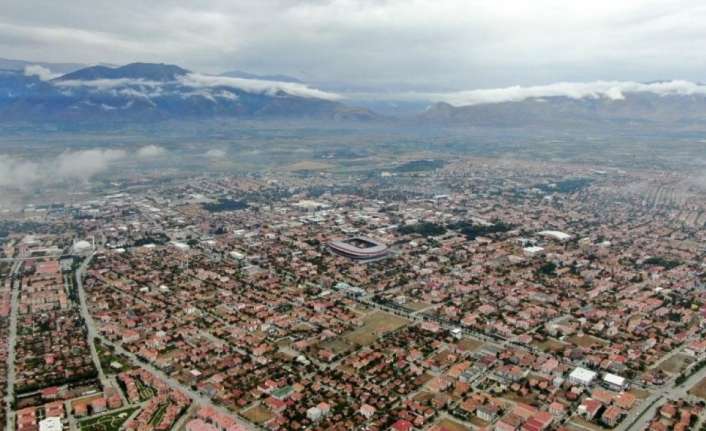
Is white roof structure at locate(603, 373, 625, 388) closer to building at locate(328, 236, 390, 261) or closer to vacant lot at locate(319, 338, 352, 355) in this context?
vacant lot at locate(319, 338, 352, 355)

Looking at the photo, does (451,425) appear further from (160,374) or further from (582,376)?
(160,374)

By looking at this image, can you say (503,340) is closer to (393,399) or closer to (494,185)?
(393,399)

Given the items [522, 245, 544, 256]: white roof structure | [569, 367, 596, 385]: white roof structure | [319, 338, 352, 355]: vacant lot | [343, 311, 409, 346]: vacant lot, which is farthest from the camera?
[522, 245, 544, 256]: white roof structure

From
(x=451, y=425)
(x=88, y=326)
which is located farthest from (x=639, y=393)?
(x=88, y=326)

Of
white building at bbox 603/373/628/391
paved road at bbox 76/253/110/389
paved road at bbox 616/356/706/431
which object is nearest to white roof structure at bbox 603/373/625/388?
white building at bbox 603/373/628/391

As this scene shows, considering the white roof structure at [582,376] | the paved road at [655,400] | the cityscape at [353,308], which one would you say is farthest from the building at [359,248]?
the paved road at [655,400]
